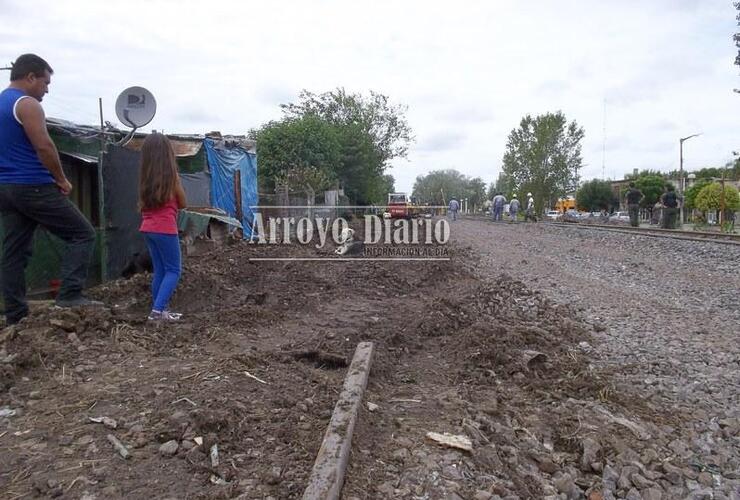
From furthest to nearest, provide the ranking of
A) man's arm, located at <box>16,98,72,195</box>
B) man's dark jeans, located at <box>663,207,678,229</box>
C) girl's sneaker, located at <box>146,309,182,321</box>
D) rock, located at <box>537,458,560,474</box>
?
1. man's dark jeans, located at <box>663,207,678,229</box>
2. girl's sneaker, located at <box>146,309,182,321</box>
3. man's arm, located at <box>16,98,72,195</box>
4. rock, located at <box>537,458,560,474</box>

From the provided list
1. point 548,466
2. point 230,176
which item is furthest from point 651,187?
point 548,466

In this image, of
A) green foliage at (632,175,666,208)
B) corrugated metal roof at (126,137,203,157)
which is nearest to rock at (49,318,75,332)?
corrugated metal roof at (126,137,203,157)

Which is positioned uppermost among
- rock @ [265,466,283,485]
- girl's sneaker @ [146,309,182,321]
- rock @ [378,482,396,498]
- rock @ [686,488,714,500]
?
girl's sneaker @ [146,309,182,321]

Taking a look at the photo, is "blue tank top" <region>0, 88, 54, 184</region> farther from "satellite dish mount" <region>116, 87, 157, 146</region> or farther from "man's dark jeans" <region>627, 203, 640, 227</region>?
"man's dark jeans" <region>627, 203, 640, 227</region>

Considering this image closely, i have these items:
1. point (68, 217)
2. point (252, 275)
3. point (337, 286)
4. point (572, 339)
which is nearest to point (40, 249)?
point (68, 217)

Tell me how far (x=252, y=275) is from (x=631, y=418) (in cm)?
535

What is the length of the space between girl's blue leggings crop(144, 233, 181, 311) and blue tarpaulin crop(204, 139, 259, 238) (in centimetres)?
789

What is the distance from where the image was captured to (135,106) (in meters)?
6.71

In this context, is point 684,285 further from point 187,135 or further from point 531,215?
point 531,215

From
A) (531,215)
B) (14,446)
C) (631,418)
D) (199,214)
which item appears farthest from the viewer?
(531,215)

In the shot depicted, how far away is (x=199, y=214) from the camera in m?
8.53

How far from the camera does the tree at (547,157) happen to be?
57562mm

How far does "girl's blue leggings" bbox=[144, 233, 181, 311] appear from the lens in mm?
4238

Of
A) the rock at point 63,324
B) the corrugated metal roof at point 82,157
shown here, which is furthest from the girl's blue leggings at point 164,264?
the corrugated metal roof at point 82,157
